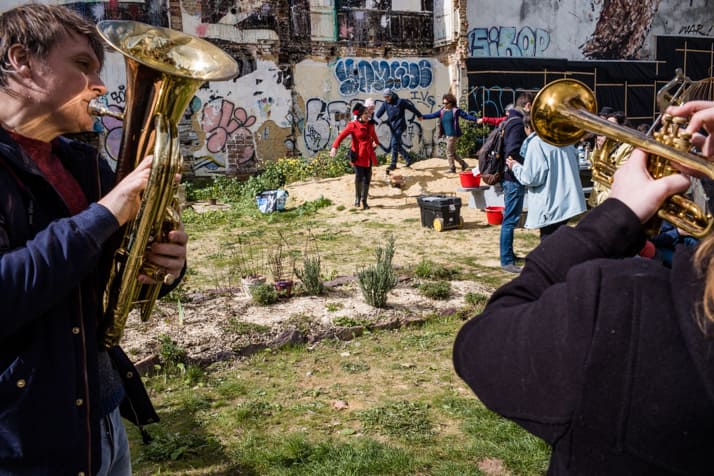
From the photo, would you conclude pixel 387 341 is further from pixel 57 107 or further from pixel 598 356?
pixel 598 356

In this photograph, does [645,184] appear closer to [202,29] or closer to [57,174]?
[57,174]

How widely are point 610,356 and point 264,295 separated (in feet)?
16.9

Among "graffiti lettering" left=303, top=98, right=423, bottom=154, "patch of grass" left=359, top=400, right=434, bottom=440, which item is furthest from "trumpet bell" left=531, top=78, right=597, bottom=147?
"graffiti lettering" left=303, top=98, right=423, bottom=154

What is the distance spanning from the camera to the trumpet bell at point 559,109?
2186 mm

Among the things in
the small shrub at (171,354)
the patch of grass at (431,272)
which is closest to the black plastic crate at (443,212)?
the patch of grass at (431,272)

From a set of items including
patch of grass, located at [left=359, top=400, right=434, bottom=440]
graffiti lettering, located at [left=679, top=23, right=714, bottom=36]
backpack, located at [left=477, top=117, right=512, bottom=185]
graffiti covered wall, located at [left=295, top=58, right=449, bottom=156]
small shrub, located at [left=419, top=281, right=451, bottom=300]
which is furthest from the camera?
graffiti lettering, located at [left=679, top=23, right=714, bottom=36]

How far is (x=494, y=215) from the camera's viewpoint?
1042 centimetres

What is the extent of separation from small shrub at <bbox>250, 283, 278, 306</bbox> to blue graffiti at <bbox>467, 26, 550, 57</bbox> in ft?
49.7

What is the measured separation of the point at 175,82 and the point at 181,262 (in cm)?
60

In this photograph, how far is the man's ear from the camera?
164 centimetres

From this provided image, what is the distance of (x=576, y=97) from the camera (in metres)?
2.25

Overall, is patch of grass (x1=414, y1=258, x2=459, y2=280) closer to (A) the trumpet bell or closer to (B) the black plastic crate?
(B) the black plastic crate

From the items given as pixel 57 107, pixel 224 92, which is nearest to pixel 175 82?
pixel 57 107

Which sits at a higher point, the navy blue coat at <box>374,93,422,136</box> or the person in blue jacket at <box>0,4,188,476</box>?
the navy blue coat at <box>374,93,422,136</box>
